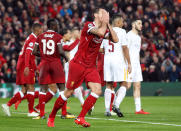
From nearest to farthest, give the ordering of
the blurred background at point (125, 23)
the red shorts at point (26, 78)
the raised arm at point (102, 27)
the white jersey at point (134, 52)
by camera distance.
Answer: the raised arm at point (102, 27), the red shorts at point (26, 78), the white jersey at point (134, 52), the blurred background at point (125, 23)

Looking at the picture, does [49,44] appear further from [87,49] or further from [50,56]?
[87,49]

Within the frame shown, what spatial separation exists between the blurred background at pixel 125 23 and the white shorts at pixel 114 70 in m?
11.5

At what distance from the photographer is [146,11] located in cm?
3070

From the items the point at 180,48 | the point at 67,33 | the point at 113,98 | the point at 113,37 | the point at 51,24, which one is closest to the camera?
the point at 113,37

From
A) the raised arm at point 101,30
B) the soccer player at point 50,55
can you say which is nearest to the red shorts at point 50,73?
the soccer player at point 50,55

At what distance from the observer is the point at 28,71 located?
1270 centimetres

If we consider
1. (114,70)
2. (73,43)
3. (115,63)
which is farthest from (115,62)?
(73,43)

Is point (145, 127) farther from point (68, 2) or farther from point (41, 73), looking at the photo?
point (68, 2)

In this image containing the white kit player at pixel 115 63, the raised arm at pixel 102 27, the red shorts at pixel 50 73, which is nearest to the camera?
the raised arm at pixel 102 27

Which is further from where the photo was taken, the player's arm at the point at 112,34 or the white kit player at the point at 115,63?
the white kit player at the point at 115,63

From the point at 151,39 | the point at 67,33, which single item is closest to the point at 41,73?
the point at 67,33

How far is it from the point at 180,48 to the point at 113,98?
15.4 metres

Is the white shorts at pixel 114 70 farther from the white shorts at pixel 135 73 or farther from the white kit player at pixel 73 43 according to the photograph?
the white kit player at pixel 73 43

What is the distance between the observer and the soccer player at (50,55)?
12016 mm
